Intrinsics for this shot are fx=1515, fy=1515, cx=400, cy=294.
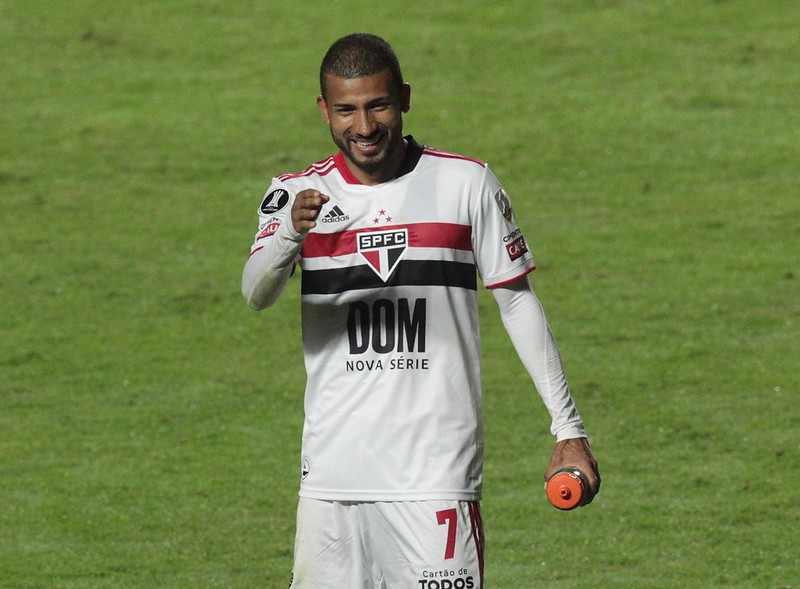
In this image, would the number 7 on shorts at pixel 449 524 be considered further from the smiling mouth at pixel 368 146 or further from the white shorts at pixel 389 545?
the smiling mouth at pixel 368 146

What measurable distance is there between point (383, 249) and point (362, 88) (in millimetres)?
531

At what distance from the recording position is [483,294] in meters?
13.0

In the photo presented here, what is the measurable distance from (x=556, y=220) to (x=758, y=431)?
475cm

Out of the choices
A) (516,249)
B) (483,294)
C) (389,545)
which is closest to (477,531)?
(389,545)

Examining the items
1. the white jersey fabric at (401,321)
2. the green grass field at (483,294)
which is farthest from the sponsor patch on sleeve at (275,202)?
the green grass field at (483,294)

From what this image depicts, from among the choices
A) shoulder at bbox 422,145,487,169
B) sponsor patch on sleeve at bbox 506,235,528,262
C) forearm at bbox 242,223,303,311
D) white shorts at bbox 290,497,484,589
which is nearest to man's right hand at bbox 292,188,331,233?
forearm at bbox 242,223,303,311

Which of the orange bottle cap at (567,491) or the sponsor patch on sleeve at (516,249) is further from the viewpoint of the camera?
the sponsor patch on sleeve at (516,249)

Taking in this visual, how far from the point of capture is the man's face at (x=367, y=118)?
4.95m

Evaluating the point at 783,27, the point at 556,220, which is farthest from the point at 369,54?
the point at 783,27

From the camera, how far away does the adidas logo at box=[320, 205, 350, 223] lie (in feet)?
16.5

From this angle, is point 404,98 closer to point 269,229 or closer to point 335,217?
point 335,217

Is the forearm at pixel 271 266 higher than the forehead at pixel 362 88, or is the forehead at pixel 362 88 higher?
the forehead at pixel 362 88

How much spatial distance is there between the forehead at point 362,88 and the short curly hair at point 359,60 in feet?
0.05

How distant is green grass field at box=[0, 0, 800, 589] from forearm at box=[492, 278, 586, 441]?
3.20 metres
